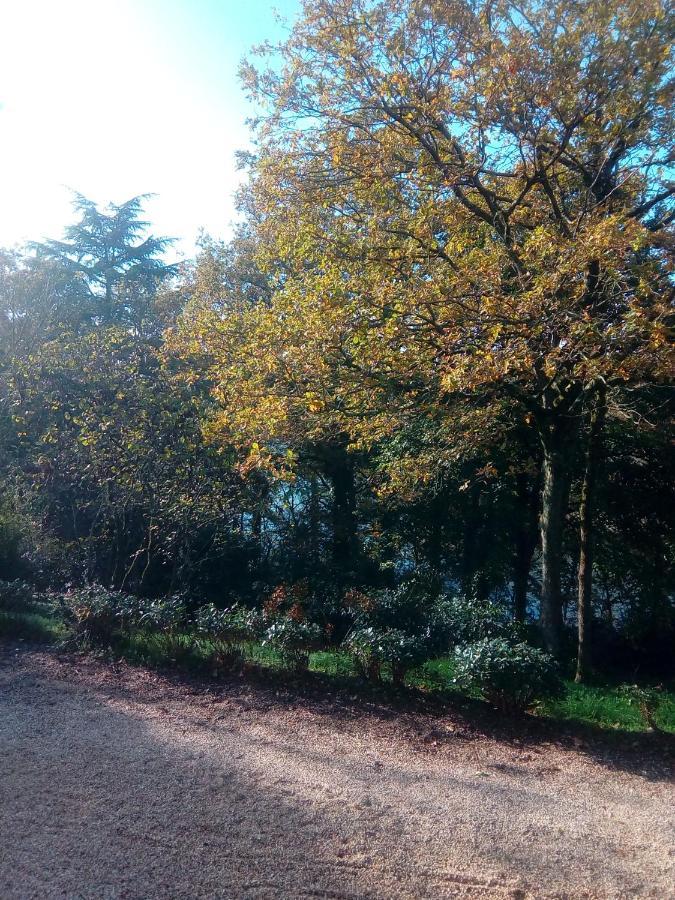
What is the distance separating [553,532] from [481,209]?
3.62m

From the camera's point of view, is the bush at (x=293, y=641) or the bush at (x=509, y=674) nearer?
the bush at (x=509, y=674)

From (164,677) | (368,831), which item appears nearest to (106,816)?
Answer: (368,831)

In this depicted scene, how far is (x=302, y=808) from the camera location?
13.9ft

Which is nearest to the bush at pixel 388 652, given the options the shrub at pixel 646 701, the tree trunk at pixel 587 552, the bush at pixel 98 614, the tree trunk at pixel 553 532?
the shrub at pixel 646 701

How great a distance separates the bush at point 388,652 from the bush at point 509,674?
20.2 inches

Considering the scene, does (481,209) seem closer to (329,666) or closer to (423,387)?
(423,387)

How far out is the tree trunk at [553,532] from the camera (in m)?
8.05

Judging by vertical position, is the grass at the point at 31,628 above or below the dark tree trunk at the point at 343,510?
below

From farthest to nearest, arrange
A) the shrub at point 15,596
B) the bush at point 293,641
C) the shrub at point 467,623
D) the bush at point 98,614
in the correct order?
the shrub at point 15,596 → the bush at point 98,614 → the shrub at point 467,623 → the bush at point 293,641

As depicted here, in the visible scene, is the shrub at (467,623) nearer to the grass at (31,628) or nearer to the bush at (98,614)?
the bush at (98,614)

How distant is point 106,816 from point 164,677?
282cm

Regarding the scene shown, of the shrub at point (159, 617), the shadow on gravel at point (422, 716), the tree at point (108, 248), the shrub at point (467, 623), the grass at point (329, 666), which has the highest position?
the tree at point (108, 248)

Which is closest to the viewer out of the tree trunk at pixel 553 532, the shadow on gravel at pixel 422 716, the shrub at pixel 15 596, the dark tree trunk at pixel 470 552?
the shadow on gravel at pixel 422 716

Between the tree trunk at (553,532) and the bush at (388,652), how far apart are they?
224 cm
